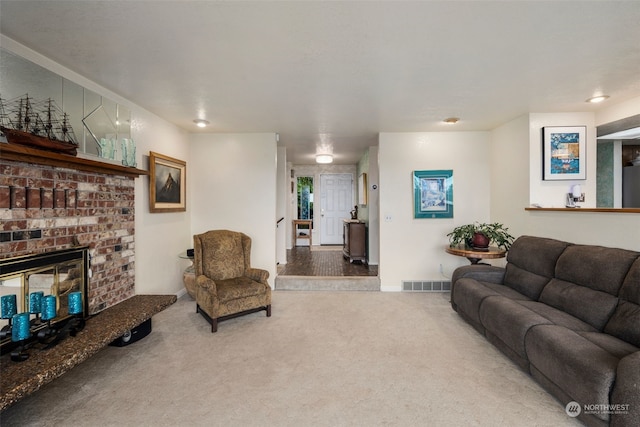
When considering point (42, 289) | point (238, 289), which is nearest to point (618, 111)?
point (238, 289)

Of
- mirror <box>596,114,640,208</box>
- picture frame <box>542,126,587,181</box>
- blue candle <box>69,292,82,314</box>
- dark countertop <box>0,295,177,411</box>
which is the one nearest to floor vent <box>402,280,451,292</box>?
picture frame <box>542,126,587,181</box>

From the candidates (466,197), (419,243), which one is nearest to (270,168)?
(419,243)

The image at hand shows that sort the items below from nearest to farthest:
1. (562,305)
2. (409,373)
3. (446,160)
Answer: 1. (409,373)
2. (562,305)
3. (446,160)

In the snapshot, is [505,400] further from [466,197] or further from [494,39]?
[466,197]

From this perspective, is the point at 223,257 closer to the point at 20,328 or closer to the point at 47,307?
the point at 47,307

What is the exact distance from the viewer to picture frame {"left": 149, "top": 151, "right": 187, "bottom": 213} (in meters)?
3.55

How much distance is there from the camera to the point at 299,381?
219cm

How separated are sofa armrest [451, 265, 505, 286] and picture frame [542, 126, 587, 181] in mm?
1357

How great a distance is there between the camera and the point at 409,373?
229 centimetres

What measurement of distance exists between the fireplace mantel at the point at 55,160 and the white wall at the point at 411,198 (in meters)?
3.43

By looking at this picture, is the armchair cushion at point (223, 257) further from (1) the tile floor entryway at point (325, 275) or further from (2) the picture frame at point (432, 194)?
(2) the picture frame at point (432, 194)

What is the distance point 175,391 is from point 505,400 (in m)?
2.28

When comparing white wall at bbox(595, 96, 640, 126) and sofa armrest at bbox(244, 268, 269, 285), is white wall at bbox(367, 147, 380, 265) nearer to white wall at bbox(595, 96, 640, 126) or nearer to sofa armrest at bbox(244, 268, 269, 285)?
sofa armrest at bbox(244, 268, 269, 285)

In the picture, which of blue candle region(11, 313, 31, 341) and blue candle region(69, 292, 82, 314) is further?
blue candle region(69, 292, 82, 314)
